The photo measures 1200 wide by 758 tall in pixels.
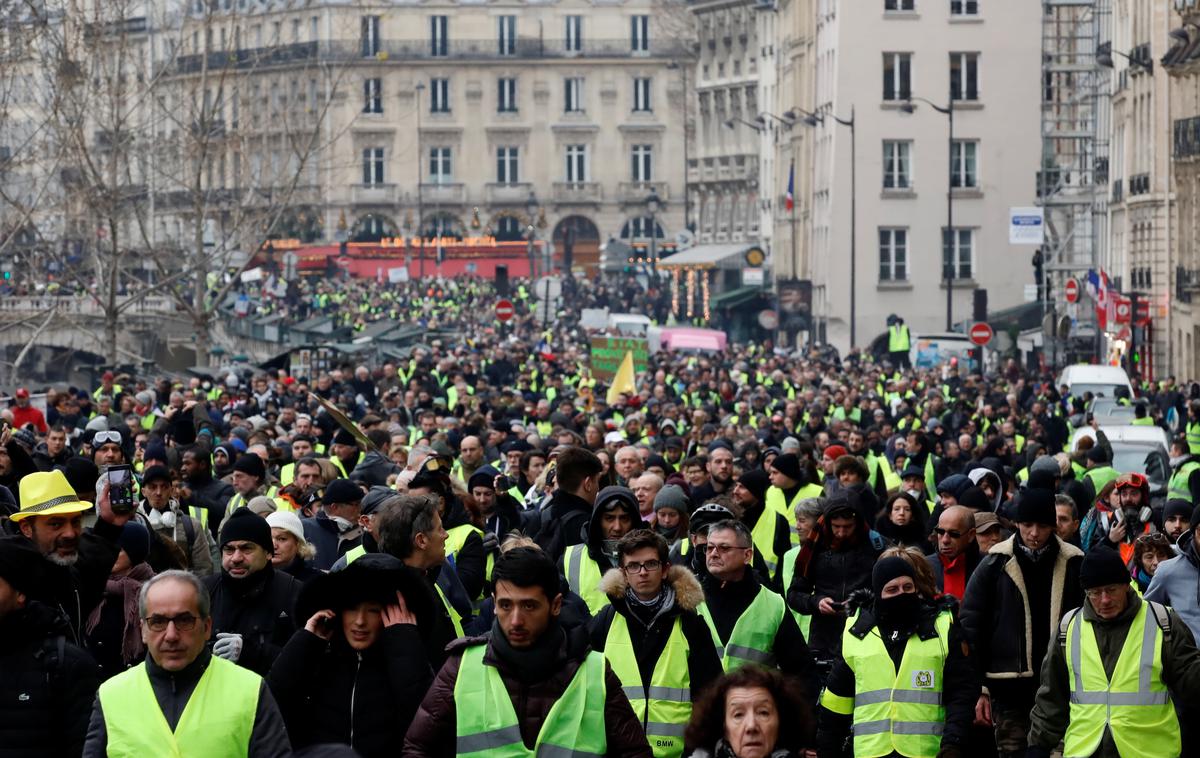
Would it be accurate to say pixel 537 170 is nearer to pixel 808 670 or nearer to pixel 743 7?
pixel 743 7

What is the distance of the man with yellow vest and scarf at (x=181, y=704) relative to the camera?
691 cm

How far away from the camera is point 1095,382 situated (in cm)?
3553

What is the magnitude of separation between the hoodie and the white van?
81.1 ft

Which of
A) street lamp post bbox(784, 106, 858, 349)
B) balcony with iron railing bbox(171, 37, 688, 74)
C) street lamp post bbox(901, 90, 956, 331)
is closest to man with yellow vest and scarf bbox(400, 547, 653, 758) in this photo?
street lamp post bbox(901, 90, 956, 331)

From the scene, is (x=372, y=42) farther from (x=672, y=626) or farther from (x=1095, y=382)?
(x=672, y=626)

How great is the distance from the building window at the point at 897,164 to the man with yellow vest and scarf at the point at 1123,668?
192 ft

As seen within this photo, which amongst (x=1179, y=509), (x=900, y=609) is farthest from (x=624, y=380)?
(x=900, y=609)

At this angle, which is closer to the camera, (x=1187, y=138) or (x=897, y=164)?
(x=1187, y=138)

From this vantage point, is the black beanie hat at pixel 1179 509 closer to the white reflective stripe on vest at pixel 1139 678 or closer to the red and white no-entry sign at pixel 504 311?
the white reflective stripe on vest at pixel 1139 678

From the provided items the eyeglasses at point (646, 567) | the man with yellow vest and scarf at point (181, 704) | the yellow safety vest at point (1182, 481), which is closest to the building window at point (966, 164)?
the yellow safety vest at point (1182, 481)

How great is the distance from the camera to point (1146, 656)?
29.8ft

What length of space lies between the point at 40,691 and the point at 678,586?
2.21m

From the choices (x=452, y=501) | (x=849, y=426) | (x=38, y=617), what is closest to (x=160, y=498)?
(x=452, y=501)

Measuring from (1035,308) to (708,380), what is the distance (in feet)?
88.1
